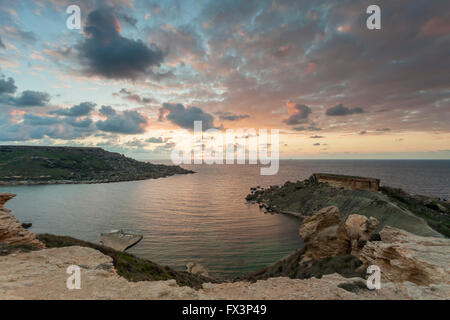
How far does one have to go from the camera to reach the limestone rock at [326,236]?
828 inches

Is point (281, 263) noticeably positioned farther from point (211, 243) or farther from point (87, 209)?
point (87, 209)

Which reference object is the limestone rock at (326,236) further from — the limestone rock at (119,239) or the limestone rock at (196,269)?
the limestone rock at (119,239)

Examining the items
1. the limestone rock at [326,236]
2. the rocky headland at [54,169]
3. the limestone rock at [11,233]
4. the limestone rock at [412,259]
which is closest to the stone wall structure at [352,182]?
the limestone rock at [326,236]

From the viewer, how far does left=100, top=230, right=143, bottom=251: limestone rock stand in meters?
35.8

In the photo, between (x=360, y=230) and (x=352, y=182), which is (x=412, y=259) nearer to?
(x=360, y=230)

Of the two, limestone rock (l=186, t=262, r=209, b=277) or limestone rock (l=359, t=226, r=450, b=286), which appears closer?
limestone rock (l=359, t=226, r=450, b=286)

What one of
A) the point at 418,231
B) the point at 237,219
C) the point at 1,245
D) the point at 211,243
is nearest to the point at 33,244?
the point at 1,245

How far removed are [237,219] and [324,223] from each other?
3339cm

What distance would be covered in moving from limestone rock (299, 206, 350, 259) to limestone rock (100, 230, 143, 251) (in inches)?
1186

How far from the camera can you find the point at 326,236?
69.9 feet

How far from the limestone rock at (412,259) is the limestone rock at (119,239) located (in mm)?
35725

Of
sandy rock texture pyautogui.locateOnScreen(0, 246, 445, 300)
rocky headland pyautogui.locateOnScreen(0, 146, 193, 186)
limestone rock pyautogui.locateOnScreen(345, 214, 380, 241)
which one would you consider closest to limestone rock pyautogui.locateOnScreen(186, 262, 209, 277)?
sandy rock texture pyautogui.locateOnScreen(0, 246, 445, 300)

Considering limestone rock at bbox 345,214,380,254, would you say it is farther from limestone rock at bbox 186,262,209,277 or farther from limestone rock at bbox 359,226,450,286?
limestone rock at bbox 186,262,209,277

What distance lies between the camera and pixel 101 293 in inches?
393
